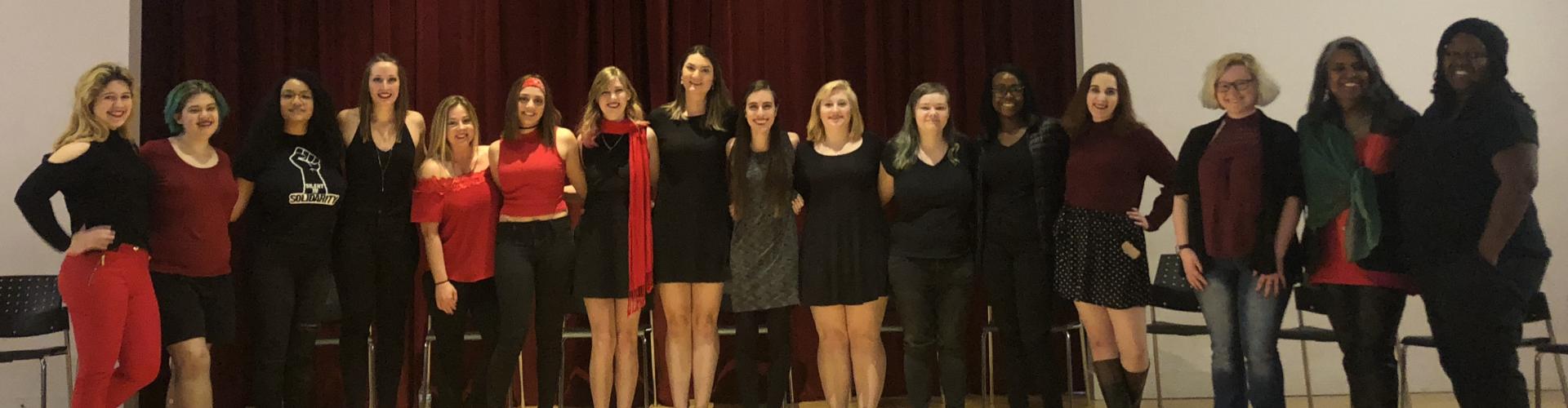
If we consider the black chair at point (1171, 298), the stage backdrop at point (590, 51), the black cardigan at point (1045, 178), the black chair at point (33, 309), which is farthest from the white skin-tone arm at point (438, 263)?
the black chair at point (1171, 298)

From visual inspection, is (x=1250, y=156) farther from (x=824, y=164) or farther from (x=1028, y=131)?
(x=824, y=164)

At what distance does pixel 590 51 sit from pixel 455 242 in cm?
187

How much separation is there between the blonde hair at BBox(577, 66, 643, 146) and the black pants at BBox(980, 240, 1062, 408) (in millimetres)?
1366

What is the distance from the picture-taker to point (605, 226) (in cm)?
373

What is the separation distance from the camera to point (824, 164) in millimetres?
3719

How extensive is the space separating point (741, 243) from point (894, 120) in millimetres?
1876

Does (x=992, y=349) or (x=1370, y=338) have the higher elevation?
(x=1370, y=338)

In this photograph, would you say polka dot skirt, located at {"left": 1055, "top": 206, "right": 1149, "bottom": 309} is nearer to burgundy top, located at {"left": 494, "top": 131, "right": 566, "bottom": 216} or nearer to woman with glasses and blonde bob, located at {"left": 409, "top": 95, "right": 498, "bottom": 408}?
burgundy top, located at {"left": 494, "top": 131, "right": 566, "bottom": 216}

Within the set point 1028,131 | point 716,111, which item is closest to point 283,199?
point 716,111

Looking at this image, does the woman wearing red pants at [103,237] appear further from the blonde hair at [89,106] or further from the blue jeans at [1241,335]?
the blue jeans at [1241,335]

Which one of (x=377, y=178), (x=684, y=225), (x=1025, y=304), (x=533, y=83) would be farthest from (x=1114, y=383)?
(x=377, y=178)

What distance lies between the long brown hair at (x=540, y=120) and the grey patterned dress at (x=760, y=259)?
2.43 ft

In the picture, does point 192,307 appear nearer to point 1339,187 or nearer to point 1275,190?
point 1275,190

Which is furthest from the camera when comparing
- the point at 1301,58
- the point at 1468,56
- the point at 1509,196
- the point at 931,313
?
the point at 1301,58
